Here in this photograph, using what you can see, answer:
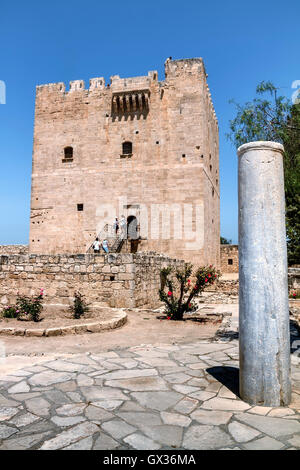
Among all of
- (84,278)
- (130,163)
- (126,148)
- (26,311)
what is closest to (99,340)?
(26,311)

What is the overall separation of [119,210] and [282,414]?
1817 cm

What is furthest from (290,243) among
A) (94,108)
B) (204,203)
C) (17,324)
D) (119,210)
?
(94,108)

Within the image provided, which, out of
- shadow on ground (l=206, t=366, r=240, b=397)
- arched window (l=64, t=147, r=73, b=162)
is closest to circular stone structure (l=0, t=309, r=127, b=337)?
shadow on ground (l=206, t=366, r=240, b=397)

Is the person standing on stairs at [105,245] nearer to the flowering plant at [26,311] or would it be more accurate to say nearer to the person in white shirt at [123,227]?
the person in white shirt at [123,227]

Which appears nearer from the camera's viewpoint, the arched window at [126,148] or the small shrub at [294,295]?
the small shrub at [294,295]

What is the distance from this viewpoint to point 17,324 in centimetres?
684

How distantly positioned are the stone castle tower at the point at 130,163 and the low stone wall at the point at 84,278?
895cm

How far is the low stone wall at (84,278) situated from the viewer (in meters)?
9.03

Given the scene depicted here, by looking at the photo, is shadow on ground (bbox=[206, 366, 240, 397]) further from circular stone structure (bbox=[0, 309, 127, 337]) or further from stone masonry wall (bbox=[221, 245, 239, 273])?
stone masonry wall (bbox=[221, 245, 239, 273])

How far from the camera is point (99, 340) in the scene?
5676 mm

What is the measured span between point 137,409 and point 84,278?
6786mm

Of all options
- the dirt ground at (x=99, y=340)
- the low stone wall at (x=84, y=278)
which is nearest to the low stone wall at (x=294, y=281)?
the low stone wall at (x=84, y=278)

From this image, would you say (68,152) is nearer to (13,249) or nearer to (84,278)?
(13,249)

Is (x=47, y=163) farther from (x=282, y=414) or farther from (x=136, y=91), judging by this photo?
(x=282, y=414)
